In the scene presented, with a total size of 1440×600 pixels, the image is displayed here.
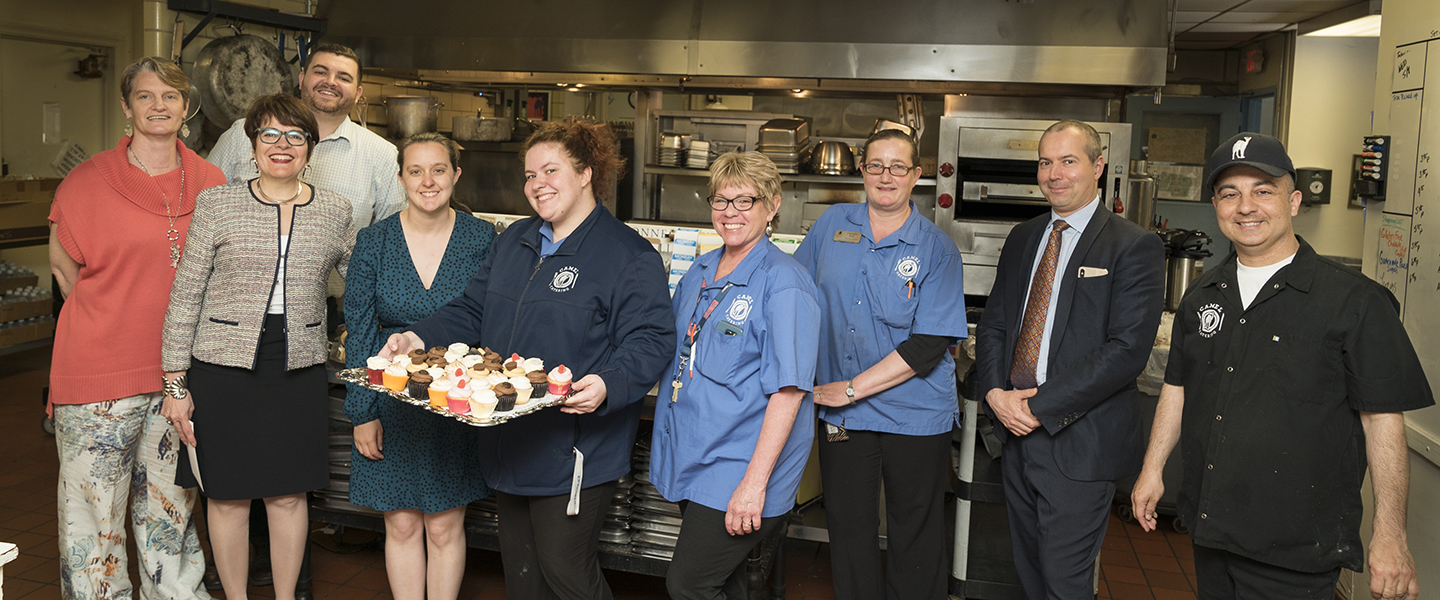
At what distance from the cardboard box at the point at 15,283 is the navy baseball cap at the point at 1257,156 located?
785cm

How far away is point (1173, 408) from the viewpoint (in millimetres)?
2373

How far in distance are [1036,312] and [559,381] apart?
1366 millimetres

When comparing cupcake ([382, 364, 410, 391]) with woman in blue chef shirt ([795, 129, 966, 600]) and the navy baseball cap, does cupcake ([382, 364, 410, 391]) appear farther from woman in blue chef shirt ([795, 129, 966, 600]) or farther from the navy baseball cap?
the navy baseball cap

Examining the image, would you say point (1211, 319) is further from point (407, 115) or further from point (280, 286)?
point (407, 115)

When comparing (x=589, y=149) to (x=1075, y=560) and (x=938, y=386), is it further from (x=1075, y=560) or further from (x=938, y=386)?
(x=1075, y=560)

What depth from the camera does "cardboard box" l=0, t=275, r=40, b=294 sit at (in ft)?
22.6

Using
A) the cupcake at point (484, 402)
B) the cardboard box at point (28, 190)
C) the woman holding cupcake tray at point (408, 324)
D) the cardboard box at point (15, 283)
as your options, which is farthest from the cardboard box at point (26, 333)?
the cupcake at point (484, 402)

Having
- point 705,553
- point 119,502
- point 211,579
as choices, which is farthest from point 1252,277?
point 211,579

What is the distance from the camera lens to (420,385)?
7.76 ft

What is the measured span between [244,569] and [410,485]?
2.55ft

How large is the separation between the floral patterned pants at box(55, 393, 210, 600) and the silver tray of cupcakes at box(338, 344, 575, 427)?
1075 millimetres

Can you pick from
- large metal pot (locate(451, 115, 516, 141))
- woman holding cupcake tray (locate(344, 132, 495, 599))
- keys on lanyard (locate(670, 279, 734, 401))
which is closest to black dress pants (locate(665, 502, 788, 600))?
keys on lanyard (locate(670, 279, 734, 401))

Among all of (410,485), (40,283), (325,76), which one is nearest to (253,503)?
(410,485)

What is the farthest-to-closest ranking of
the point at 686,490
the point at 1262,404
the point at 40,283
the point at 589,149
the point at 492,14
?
1. the point at 40,283
2. the point at 492,14
3. the point at 589,149
4. the point at 686,490
5. the point at 1262,404
